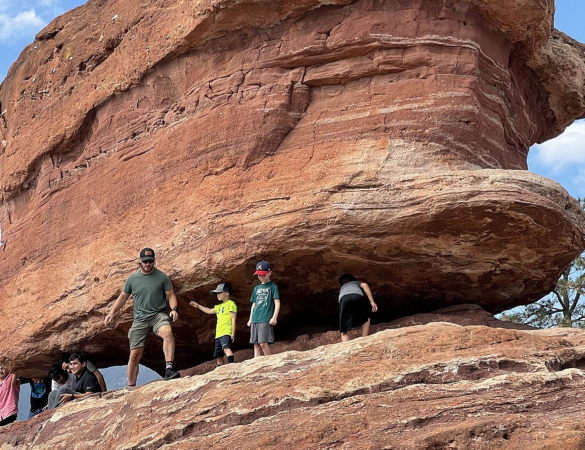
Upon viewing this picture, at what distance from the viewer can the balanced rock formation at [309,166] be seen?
404 inches

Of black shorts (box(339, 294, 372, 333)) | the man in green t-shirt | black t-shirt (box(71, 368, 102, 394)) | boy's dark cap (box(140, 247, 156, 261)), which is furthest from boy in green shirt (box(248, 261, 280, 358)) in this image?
black t-shirt (box(71, 368, 102, 394))

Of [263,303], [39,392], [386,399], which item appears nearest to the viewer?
[386,399]

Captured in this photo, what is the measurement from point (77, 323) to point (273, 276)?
3843mm

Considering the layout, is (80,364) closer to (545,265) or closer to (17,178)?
(17,178)

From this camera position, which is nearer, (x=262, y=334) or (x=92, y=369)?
(x=262, y=334)

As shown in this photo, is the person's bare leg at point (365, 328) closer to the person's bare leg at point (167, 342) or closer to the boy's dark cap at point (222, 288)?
the boy's dark cap at point (222, 288)

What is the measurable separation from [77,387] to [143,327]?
1.74 metres

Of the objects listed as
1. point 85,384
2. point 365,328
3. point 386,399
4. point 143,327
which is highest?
point 143,327

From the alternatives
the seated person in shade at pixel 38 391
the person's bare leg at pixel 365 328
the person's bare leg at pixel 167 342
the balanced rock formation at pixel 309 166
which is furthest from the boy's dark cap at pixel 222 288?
the seated person in shade at pixel 38 391

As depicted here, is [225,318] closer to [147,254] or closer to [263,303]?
[263,303]

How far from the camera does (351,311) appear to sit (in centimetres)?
997

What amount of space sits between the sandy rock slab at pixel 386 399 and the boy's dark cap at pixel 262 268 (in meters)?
1.77

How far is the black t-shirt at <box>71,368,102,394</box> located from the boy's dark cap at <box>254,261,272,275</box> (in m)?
3.33

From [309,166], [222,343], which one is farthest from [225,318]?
[309,166]
